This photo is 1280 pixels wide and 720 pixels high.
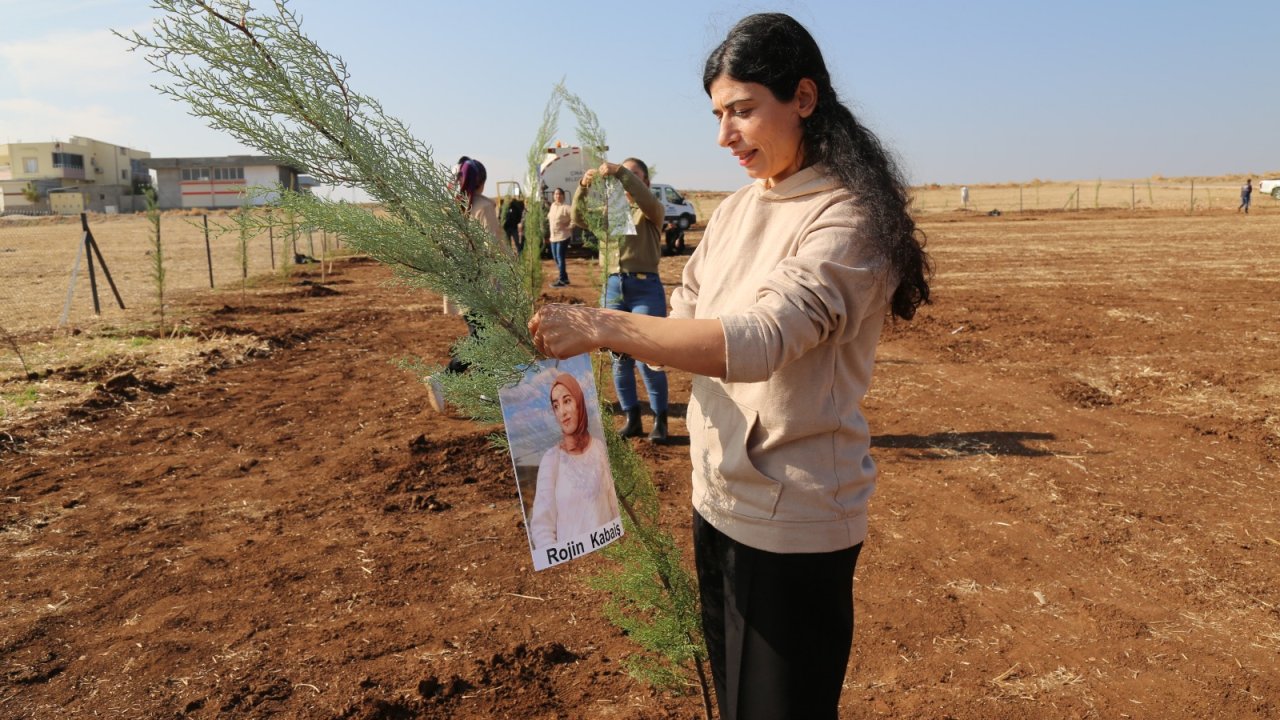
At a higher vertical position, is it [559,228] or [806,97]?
[559,228]

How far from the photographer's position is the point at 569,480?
1680 millimetres

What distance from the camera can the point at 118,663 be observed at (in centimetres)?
335

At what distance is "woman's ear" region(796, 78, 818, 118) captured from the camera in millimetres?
1531

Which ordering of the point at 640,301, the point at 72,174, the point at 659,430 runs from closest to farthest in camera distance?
the point at 640,301 < the point at 659,430 < the point at 72,174

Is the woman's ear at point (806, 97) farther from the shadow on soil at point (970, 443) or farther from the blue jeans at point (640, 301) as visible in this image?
the shadow on soil at point (970, 443)

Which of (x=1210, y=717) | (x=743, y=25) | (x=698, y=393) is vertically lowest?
(x=1210, y=717)

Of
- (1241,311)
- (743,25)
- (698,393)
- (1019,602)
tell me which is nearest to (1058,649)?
(1019,602)

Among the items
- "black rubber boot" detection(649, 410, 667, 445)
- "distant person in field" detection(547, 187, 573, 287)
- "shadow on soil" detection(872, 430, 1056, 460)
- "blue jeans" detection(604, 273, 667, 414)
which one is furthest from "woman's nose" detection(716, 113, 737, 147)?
"distant person in field" detection(547, 187, 573, 287)

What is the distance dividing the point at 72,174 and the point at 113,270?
256 feet

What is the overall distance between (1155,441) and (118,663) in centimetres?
635

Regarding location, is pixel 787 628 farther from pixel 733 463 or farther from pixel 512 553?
pixel 512 553

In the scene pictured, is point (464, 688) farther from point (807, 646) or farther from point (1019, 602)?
point (1019, 602)

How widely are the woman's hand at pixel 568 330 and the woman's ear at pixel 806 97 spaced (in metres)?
0.54

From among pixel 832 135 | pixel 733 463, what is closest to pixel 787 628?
pixel 733 463
